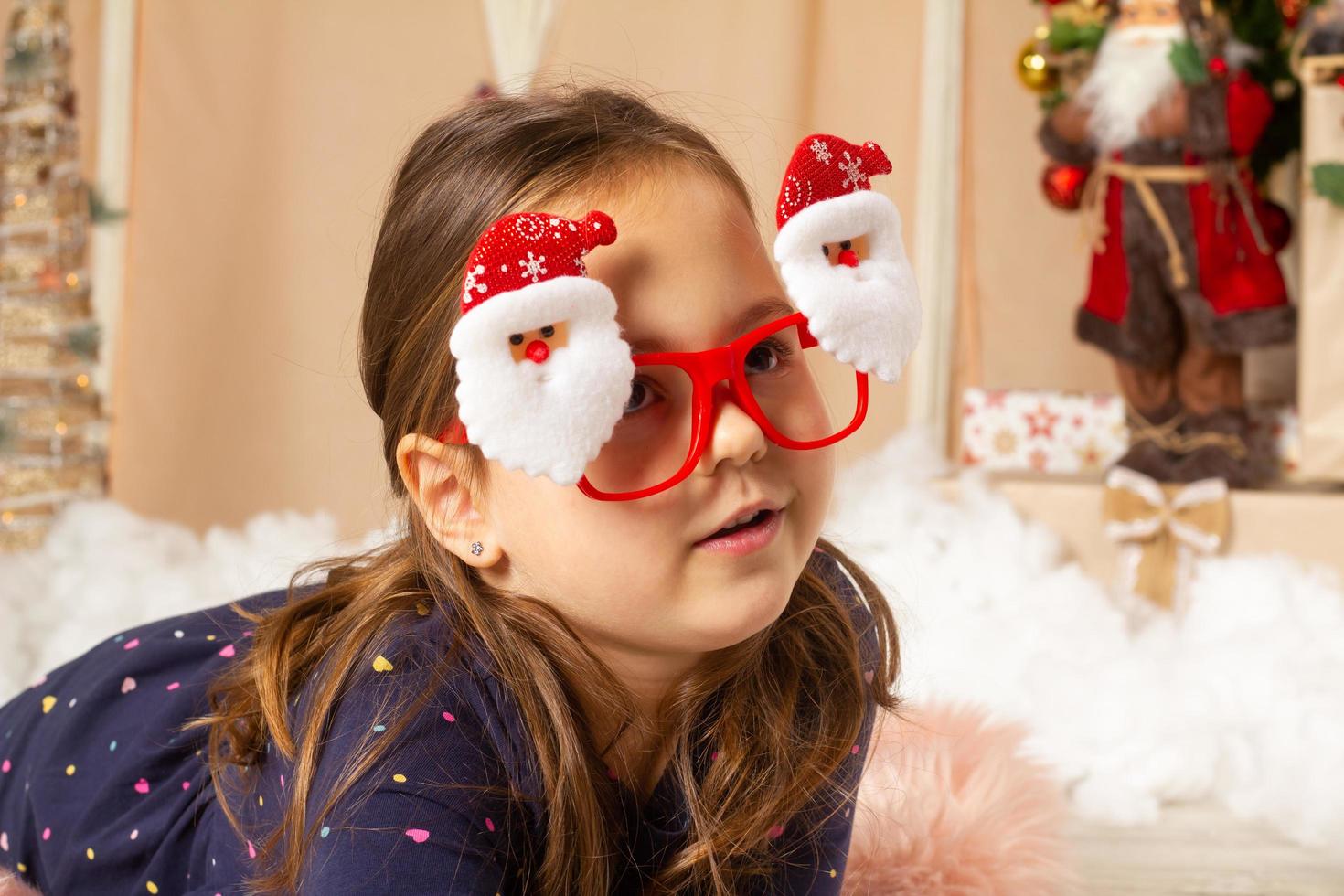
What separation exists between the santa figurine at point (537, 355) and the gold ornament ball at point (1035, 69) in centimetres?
147

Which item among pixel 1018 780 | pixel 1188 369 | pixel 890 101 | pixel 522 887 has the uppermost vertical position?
pixel 890 101

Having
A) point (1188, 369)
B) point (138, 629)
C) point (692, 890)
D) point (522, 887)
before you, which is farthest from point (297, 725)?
point (1188, 369)

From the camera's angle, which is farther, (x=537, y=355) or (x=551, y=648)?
(x=551, y=648)

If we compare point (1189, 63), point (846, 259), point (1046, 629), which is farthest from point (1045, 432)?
point (846, 259)

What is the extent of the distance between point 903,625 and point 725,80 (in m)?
1.26

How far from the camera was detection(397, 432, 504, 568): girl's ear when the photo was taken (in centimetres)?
76

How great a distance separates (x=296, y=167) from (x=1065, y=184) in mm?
1447

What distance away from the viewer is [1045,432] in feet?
6.58

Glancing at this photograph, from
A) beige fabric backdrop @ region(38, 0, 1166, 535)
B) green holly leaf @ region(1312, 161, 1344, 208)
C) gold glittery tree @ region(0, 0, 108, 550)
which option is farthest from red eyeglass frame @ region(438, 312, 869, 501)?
beige fabric backdrop @ region(38, 0, 1166, 535)

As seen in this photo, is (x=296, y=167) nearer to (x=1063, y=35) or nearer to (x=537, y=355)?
(x=1063, y=35)

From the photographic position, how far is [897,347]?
74cm

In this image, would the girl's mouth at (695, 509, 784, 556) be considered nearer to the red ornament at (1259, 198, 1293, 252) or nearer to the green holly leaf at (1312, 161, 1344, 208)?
the green holly leaf at (1312, 161, 1344, 208)

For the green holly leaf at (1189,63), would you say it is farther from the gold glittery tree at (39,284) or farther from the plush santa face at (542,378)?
the gold glittery tree at (39,284)

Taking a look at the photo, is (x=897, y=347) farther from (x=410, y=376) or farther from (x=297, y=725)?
(x=297, y=725)
